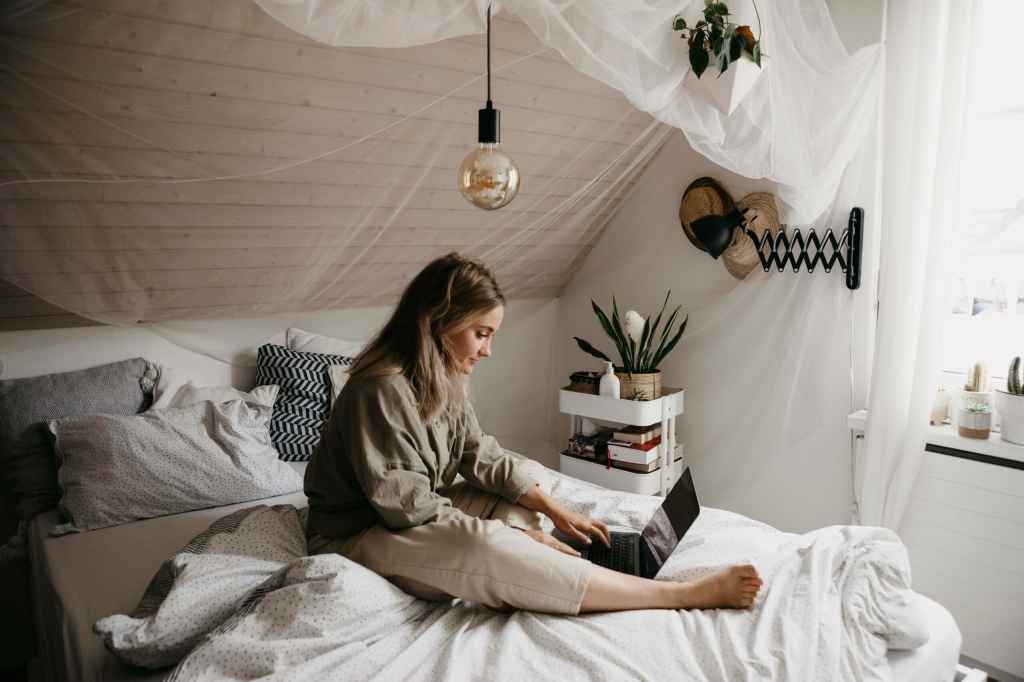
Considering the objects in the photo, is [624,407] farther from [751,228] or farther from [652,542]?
[652,542]

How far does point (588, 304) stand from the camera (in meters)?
3.63

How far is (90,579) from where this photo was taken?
1776mm

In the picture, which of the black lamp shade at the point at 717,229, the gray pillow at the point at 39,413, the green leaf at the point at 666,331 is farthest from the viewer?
the green leaf at the point at 666,331

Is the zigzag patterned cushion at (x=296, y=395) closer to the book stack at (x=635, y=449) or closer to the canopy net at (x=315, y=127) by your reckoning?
the canopy net at (x=315, y=127)

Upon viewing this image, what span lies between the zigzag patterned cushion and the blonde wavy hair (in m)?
0.92

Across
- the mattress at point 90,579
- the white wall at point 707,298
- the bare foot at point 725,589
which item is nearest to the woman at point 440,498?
the bare foot at point 725,589

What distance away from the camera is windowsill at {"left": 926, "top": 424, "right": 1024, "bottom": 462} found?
2174 millimetres

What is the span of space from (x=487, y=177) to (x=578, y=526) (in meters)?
0.89

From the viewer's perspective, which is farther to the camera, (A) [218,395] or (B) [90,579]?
(A) [218,395]

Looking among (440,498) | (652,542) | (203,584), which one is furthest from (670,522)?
(203,584)

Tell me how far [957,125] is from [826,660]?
169cm

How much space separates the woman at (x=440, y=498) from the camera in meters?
1.50

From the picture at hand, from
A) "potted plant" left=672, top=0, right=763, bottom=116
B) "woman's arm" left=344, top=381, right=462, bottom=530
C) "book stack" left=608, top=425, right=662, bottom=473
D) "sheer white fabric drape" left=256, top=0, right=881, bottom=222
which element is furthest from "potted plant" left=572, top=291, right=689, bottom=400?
"woman's arm" left=344, top=381, right=462, bottom=530

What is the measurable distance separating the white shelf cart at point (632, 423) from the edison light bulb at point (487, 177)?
138cm
